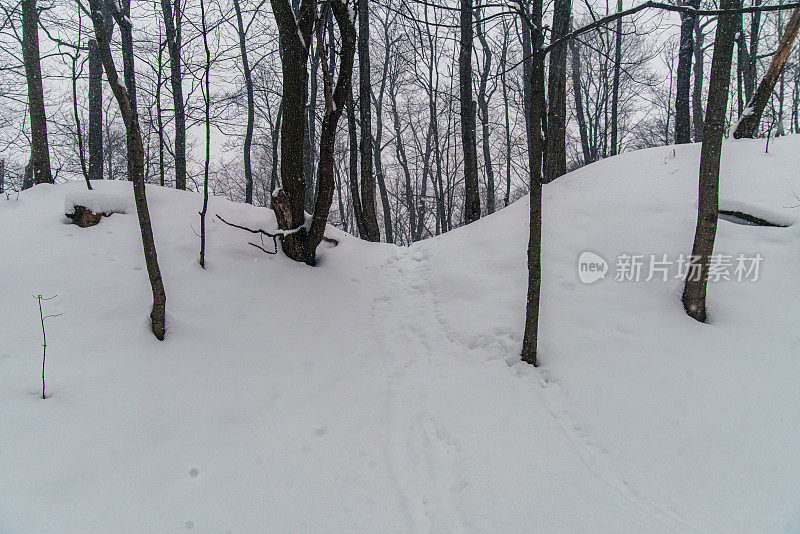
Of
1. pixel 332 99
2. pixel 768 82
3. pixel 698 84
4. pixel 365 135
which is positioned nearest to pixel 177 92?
pixel 365 135

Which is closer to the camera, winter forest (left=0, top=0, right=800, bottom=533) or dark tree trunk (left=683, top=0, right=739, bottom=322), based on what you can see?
winter forest (left=0, top=0, right=800, bottom=533)

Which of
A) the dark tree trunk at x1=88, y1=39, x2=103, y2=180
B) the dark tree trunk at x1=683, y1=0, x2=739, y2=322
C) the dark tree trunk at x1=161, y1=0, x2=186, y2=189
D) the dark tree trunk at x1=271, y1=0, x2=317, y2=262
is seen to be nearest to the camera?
the dark tree trunk at x1=683, y1=0, x2=739, y2=322

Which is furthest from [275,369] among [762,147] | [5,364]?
[762,147]

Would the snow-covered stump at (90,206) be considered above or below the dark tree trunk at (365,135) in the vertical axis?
below

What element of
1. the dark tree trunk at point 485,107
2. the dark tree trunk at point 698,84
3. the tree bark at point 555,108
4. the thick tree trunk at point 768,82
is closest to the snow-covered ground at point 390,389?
the thick tree trunk at point 768,82

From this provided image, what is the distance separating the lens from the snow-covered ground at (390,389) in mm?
2582

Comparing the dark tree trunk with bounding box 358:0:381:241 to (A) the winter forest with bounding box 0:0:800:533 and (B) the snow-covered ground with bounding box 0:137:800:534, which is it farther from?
(B) the snow-covered ground with bounding box 0:137:800:534

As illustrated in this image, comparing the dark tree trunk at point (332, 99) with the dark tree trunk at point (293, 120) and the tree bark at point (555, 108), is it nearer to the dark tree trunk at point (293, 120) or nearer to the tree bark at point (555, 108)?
the dark tree trunk at point (293, 120)

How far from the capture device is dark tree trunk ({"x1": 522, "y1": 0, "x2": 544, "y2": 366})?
3668 millimetres

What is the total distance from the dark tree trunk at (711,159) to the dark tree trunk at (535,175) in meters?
1.99

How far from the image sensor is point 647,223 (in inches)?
228

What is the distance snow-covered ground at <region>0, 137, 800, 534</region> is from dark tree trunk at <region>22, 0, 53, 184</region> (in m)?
0.95

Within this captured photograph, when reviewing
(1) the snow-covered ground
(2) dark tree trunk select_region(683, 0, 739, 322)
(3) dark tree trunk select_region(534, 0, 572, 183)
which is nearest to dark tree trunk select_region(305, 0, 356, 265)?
(1) the snow-covered ground

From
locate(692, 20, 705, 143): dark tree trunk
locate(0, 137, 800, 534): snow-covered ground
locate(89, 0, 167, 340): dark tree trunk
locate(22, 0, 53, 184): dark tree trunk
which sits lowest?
locate(0, 137, 800, 534): snow-covered ground
